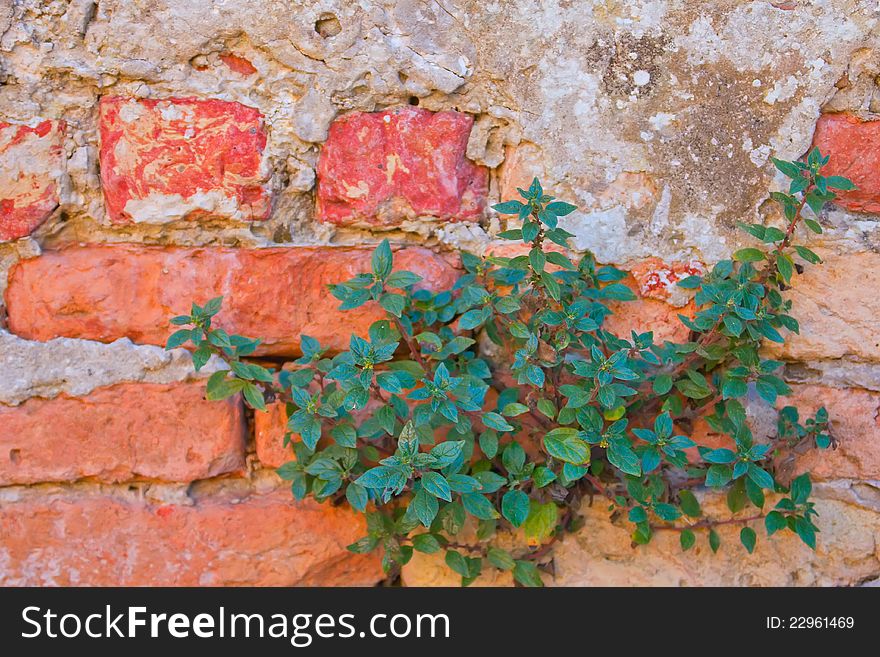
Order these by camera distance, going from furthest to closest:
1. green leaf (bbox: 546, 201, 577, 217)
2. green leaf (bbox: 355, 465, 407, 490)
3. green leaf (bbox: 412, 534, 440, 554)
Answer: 1. green leaf (bbox: 412, 534, 440, 554)
2. green leaf (bbox: 546, 201, 577, 217)
3. green leaf (bbox: 355, 465, 407, 490)

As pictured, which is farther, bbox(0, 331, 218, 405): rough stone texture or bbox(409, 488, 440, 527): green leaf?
bbox(0, 331, 218, 405): rough stone texture

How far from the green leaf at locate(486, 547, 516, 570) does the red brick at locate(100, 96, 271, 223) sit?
712 millimetres

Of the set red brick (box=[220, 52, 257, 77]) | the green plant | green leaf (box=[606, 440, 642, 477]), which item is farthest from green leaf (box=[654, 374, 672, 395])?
red brick (box=[220, 52, 257, 77])

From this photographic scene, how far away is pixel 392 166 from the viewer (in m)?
1.32

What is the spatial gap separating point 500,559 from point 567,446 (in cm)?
26

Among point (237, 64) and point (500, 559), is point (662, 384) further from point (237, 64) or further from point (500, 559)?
point (237, 64)

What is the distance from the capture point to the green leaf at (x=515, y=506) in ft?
3.94

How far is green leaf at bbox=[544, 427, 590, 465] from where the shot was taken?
3.82 ft

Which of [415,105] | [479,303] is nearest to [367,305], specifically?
[479,303]

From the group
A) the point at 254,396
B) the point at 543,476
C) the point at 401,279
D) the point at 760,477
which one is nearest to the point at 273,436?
the point at 254,396

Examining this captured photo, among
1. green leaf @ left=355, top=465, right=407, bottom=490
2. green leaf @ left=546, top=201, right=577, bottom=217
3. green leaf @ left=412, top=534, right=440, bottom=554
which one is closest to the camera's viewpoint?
green leaf @ left=355, top=465, right=407, bottom=490

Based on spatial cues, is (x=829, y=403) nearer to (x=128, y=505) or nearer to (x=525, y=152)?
(x=525, y=152)

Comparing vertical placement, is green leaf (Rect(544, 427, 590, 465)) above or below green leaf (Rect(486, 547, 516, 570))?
above

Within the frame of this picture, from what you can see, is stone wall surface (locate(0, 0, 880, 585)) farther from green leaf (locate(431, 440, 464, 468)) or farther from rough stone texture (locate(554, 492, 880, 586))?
green leaf (locate(431, 440, 464, 468))
